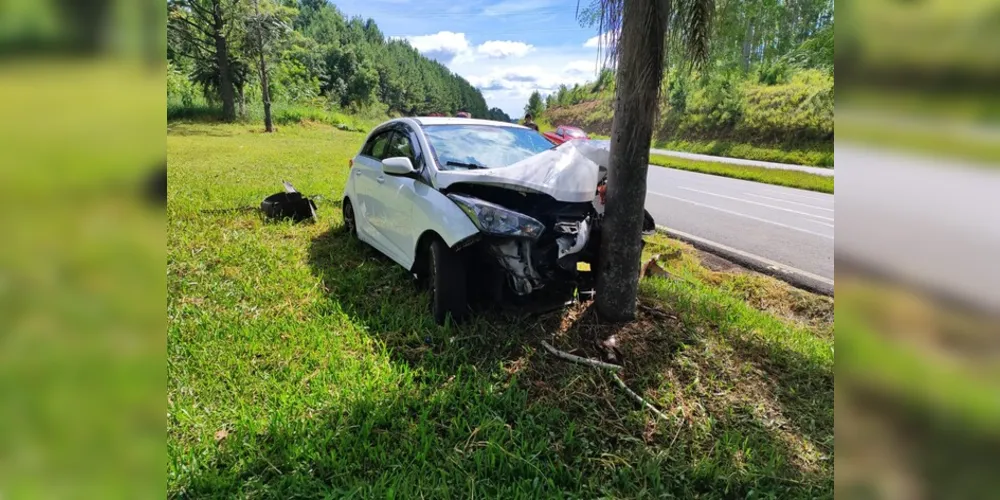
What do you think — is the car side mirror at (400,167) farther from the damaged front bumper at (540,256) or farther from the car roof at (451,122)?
the damaged front bumper at (540,256)

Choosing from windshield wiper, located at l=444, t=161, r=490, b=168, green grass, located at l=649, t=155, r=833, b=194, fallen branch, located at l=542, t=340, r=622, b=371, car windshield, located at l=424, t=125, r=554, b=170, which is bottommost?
fallen branch, located at l=542, t=340, r=622, b=371

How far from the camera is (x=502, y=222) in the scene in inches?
135

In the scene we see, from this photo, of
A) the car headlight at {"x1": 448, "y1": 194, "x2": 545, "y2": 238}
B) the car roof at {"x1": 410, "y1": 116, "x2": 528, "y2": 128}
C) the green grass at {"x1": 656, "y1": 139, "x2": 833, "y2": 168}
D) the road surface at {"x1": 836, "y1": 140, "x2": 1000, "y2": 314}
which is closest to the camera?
the road surface at {"x1": 836, "y1": 140, "x2": 1000, "y2": 314}

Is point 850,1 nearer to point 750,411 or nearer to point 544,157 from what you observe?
point 750,411

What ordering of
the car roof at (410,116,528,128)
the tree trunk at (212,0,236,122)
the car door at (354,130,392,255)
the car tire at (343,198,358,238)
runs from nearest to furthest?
the car roof at (410,116,528,128) < the car door at (354,130,392,255) < the car tire at (343,198,358,238) < the tree trunk at (212,0,236,122)

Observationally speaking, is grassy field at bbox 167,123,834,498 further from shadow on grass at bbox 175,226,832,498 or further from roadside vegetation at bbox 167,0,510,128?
roadside vegetation at bbox 167,0,510,128

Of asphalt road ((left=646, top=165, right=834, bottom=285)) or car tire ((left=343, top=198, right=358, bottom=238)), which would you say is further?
asphalt road ((left=646, top=165, right=834, bottom=285))

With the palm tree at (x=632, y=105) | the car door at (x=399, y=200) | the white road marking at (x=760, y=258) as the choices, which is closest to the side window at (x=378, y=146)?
the car door at (x=399, y=200)

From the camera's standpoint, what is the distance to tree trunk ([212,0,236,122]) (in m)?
27.7

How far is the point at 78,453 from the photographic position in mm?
618

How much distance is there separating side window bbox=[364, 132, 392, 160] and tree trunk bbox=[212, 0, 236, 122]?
90.9 ft

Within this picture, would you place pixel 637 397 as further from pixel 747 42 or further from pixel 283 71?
pixel 283 71

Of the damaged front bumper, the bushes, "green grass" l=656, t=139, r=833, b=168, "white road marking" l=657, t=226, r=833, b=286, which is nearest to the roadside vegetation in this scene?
the damaged front bumper

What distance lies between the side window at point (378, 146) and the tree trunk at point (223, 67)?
27.7m
